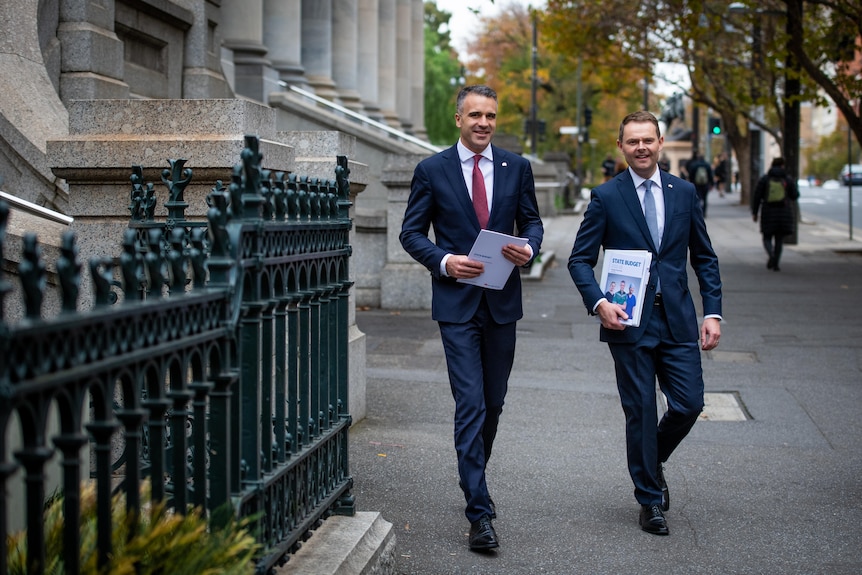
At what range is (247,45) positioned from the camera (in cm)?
2212

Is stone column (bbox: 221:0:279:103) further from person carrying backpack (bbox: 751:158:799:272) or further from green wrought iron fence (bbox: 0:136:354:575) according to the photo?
green wrought iron fence (bbox: 0:136:354:575)

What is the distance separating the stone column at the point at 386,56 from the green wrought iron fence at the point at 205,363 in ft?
100

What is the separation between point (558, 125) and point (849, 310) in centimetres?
6501

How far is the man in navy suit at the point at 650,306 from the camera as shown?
20.1 ft

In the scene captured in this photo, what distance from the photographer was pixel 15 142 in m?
9.20

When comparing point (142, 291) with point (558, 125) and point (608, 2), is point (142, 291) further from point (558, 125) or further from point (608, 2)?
point (558, 125)

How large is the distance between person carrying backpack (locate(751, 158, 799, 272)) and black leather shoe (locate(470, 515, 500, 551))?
17.1 m

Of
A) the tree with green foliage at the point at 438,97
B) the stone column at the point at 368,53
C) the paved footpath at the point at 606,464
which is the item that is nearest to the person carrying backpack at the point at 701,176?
the stone column at the point at 368,53

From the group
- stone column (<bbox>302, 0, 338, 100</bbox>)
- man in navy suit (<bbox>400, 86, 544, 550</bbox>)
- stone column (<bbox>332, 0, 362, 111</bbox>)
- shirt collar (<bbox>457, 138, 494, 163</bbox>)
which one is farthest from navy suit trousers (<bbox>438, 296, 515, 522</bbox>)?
stone column (<bbox>332, 0, 362, 111</bbox>)

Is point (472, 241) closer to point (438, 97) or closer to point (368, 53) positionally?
point (368, 53)

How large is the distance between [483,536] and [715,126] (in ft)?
130

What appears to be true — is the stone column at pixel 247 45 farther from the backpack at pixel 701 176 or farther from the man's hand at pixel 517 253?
the backpack at pixel 701 176

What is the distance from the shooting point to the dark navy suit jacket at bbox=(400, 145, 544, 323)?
595 cm

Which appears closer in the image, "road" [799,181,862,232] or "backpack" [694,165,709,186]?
"backpack" [694,165,709,186]
